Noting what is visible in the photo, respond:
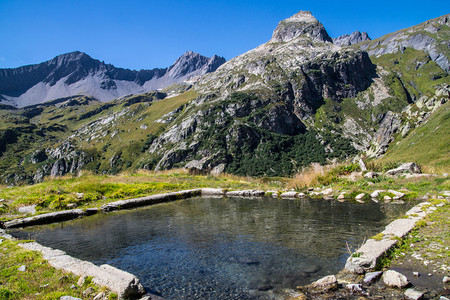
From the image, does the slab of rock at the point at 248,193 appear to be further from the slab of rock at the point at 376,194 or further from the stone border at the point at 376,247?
the stone border at the point at 376,247

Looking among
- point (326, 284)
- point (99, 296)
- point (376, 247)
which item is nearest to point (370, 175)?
point (376, 247)

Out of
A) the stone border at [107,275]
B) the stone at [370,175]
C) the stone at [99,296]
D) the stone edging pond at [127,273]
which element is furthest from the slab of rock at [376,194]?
the stone at [99,296]

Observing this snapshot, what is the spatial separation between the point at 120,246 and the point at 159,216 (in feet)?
18.5

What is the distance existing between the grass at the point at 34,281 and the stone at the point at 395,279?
6701 mm

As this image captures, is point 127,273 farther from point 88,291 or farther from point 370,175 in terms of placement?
point 370,175

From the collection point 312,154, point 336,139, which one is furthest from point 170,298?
point 336,139

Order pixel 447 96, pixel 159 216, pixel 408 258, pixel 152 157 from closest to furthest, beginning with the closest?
pixel 408 258
pixel 159 216
pixel 447 96
pixel 152 157

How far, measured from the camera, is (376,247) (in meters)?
7.82

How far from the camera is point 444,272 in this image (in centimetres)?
627

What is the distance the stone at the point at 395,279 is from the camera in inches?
233

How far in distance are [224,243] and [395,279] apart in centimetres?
629

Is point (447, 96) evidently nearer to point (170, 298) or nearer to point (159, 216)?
point (159, 216)

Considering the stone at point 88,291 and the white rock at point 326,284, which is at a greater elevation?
the stone at point 88,291

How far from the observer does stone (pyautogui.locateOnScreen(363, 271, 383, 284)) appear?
637 centimetres
